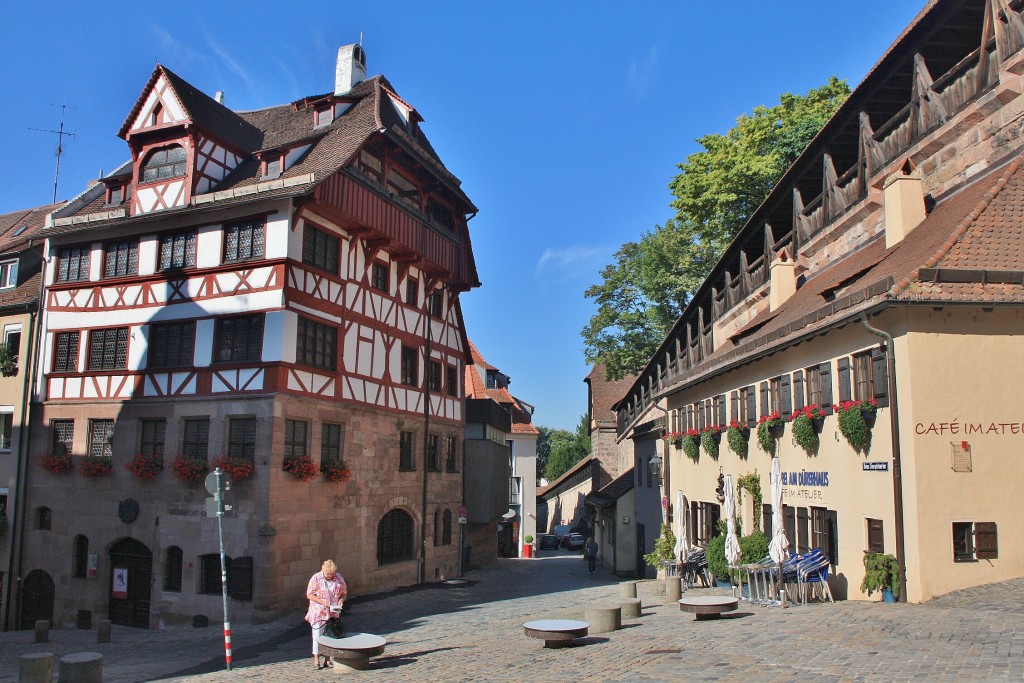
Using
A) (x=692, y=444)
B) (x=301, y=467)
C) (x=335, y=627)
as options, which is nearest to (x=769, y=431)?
(x=692, y=444)

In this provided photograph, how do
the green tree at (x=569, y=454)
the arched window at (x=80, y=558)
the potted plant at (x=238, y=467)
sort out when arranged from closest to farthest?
the potted plant at (x=238, y=467), the arched window at (x=80, y=558), the green tree at (x=569, y=454)

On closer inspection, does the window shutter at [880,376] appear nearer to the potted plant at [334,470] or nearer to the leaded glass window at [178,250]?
the potted plant at [334,470]

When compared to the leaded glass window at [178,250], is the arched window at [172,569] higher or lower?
lower

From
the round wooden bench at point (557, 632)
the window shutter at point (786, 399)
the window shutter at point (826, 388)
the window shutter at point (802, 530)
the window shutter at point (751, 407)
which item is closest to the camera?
the round wooden bench at point (557, 632)

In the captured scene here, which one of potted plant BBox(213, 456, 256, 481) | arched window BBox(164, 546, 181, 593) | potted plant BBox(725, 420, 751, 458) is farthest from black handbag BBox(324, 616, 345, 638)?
potted plant BBox(725, 420, 751, 458)

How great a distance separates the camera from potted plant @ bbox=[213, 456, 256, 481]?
2136 centimetres

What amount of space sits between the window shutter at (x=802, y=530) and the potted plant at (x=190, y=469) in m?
14.2

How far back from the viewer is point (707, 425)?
27094mm

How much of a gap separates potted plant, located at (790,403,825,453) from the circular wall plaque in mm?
16787

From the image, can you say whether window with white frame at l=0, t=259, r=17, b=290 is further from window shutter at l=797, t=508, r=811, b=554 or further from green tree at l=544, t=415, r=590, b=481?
green tree at l=544, t=415, r=590, b=481

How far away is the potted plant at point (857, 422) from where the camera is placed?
1598 centimetres

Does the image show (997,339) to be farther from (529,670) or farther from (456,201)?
(456,201)

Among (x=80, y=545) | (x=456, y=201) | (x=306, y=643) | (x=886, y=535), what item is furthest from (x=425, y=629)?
(x=456, y=201)

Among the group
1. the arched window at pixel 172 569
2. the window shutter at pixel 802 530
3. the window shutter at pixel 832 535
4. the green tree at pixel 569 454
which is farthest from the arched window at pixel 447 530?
the green tree at pixel 569 454
